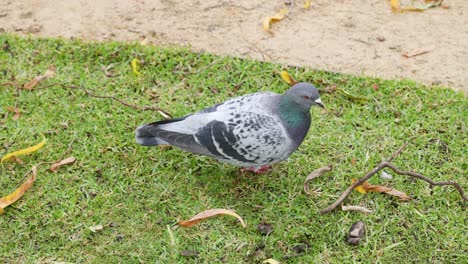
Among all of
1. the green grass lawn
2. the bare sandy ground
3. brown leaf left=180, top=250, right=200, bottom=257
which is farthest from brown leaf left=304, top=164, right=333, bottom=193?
the bare sandy ground

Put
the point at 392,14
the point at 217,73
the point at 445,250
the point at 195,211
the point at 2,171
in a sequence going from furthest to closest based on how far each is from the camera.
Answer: the point at 392,14, the point at 217,73, the point at 2,171, the point at 195,211, the point at 445,250

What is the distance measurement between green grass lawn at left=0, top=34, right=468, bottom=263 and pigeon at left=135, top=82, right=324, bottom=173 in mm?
393

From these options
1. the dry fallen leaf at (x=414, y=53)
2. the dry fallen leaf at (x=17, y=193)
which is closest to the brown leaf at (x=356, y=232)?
the dry fallen leaf at (x=414, y=53)

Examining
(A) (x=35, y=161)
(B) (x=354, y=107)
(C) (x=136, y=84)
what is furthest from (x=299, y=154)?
(A) (x=35, y=161)

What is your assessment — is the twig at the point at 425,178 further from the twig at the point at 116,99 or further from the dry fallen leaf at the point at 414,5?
the dry fallen leaf at the point at 414,5

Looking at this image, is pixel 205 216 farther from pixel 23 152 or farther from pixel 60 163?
pixel 23 152

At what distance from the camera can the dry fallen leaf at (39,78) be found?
5.38 m

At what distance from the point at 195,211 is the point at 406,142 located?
1.92 metres

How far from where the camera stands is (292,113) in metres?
4.25

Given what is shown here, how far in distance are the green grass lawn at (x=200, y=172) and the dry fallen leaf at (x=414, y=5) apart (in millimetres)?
1239

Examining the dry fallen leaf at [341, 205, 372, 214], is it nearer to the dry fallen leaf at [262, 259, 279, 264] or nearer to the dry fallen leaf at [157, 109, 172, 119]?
the dry fallen leaf at [262, 259, 279, 264]

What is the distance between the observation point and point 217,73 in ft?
18.1

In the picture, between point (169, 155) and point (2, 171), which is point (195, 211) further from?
point (2, 171)

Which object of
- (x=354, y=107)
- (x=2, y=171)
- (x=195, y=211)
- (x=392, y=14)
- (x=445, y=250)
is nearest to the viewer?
(x=445, y=250)
